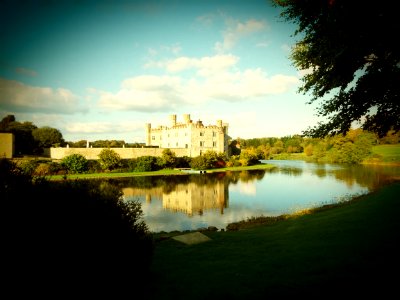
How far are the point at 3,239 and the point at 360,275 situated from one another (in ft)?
21.1

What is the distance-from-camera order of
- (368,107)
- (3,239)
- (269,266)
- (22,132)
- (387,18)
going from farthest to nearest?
(22,132) < (368,107) < (387,18) < (269,266) < (3,239)

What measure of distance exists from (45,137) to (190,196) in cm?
4144

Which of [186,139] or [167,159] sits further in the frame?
[186,139]

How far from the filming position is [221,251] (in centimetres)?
879

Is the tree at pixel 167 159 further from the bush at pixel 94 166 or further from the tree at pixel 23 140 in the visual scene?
the tree at pixel 23 140

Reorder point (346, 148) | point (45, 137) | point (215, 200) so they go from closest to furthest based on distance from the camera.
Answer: point (215, 200) → point (45, 137) → point (346, 148)

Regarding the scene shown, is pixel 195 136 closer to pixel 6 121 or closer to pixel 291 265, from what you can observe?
pixel 6 121

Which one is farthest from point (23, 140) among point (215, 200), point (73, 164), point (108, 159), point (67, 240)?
point (67, 240)

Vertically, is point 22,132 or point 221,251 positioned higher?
point 22,132

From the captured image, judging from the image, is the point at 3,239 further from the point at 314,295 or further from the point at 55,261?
the point at 314,295

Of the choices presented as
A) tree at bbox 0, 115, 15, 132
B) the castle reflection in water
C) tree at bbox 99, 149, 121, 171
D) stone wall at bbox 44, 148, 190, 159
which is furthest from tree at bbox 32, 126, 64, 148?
the castle reflection in water

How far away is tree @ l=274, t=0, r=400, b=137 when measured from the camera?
7.43 metres

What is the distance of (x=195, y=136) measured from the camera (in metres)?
64.9

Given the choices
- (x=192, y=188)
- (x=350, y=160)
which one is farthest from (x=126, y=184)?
(x=350, y=160)
